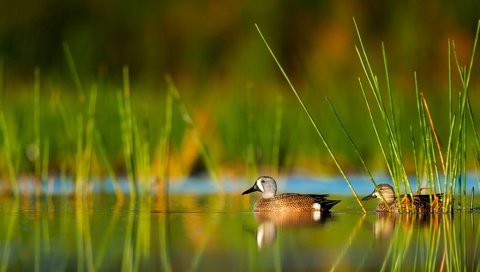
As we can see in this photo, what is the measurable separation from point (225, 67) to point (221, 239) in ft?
29.7

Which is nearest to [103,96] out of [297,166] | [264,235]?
[297,166]

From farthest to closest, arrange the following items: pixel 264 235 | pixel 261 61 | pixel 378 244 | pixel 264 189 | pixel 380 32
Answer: pixel 380 32 < pixel 261 61 < pixel 264 189 < pixel 264 235 < pixel 378 244

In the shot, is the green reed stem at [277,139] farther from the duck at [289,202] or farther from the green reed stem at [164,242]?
the green reed stem at [164,242]

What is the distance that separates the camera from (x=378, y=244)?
313 inches

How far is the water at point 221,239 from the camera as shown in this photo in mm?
7117

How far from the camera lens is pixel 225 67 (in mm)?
17266

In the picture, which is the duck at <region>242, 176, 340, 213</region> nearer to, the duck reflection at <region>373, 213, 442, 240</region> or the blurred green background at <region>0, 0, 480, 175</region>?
the duck reflection at <region>373, 213, 442, 240</region>

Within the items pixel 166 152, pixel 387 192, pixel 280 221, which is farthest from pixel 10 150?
pixel 387 192

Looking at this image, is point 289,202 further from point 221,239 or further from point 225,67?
point 225,67

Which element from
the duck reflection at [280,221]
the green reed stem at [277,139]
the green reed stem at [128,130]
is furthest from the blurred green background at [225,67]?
the duck reflection at [280,221]

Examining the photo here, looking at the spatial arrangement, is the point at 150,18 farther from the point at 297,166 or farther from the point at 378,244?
the point at 378,244

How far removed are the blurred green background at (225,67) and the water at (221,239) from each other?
174cm

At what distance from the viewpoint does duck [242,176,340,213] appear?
34.1ft

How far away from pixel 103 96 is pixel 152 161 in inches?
39.5
